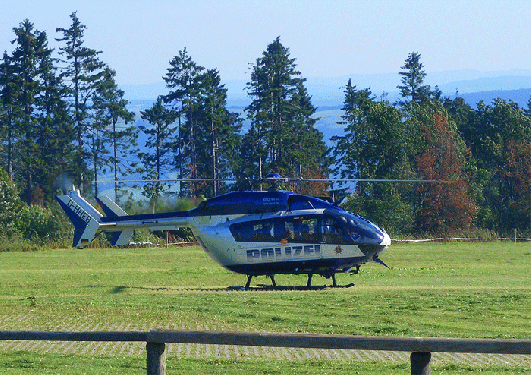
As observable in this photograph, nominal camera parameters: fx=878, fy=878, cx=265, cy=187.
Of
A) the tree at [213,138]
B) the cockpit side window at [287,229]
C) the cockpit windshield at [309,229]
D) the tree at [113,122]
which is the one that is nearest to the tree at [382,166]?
the tree at [213,138]

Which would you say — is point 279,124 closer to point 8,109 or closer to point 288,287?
point 8,109

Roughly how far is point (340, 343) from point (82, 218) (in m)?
20.0

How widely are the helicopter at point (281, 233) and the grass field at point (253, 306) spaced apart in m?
0.89

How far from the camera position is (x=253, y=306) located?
67.2 ft

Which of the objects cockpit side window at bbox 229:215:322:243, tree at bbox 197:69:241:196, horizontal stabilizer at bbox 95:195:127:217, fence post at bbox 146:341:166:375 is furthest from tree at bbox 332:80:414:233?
fence post at bbox 146:341:166:375

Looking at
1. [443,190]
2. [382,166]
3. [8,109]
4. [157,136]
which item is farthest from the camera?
[157,136]

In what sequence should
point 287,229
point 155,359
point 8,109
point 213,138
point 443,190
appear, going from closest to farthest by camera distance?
point 155,359 → point 287,229 → point 443,190 → point 8,109 → point 213,138

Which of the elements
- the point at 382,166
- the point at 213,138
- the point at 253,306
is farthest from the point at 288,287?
the point at 213,138

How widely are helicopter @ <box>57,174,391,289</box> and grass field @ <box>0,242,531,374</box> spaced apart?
894mm

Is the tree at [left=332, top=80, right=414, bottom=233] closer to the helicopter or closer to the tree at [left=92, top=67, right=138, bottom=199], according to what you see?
the tree at [left=92, top=67, right=138, bottom=199]

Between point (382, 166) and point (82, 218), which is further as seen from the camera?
point (382, 166)

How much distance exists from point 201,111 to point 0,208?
105 feet

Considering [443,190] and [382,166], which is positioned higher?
[382,166]

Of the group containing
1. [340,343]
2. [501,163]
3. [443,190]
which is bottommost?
[340,343]
